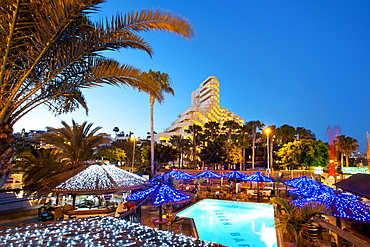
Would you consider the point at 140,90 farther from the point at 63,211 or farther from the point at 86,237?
the point at 63,211

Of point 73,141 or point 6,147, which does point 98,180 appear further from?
point 73,141

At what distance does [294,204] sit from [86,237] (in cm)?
665

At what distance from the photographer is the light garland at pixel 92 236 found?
3221 mm

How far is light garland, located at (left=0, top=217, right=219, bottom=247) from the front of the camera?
3221 mm

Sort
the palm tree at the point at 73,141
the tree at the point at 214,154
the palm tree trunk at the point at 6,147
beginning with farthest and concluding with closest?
the tree at the point at 214,154 → the palm tree at the point at 73,141 → the palm tree trunk at the point at 6,147

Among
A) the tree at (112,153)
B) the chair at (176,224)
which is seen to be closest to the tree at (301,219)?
the chair at (176,224)

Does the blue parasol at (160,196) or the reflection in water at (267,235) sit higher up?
the blue parasol at (160,196)

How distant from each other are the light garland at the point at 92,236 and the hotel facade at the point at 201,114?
2752 inches

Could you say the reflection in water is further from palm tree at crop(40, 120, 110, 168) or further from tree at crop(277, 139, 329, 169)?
tree at crop(277, 139, 329, 169)

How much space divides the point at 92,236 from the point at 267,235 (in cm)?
1154

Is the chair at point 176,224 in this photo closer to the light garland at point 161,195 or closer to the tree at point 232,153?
the light garland at point 161,195

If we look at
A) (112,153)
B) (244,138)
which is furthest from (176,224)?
(244,138)

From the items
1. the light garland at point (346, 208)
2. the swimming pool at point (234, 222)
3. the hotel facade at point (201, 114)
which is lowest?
the swimming pool at point (234, 222)

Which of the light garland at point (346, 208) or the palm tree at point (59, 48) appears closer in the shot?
the palm tree at point (59, 48)
